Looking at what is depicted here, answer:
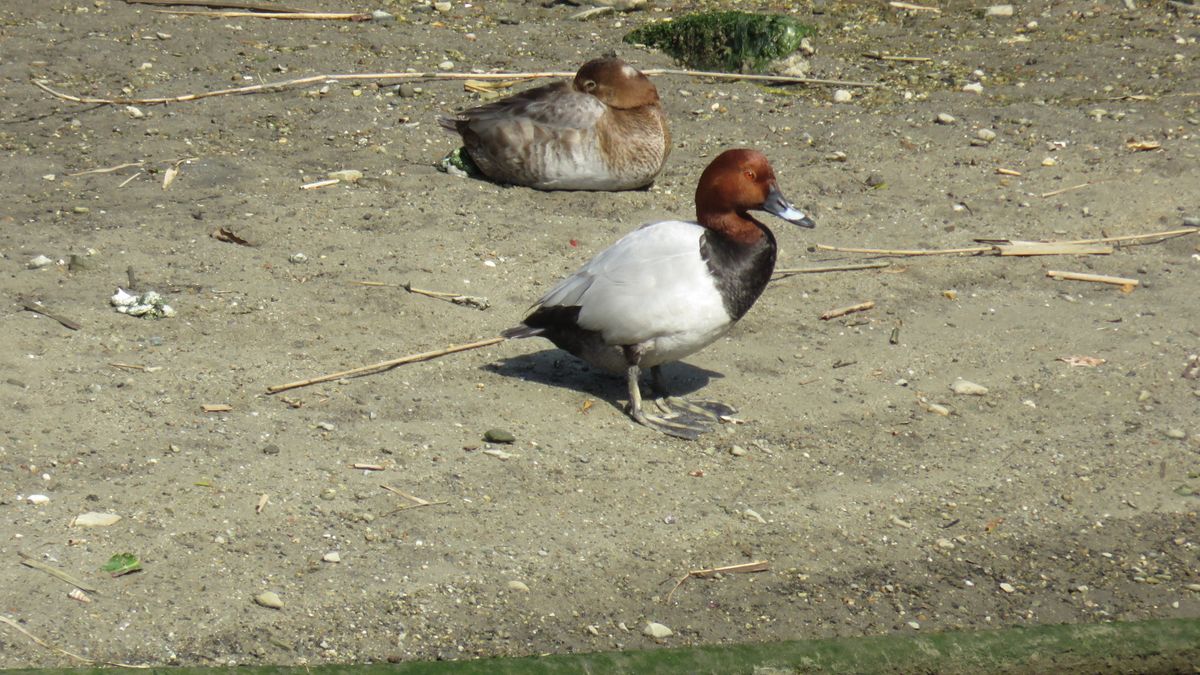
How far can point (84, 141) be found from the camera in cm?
705

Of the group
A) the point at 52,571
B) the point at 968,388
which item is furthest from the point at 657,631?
the point at 968,388

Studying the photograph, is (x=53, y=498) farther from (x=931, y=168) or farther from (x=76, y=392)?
(x=931, y=168)

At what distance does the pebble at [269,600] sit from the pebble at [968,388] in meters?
2.82

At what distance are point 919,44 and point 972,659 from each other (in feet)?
20.9

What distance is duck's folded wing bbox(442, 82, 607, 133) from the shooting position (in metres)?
6.97

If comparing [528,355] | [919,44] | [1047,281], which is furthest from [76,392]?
[919,44]

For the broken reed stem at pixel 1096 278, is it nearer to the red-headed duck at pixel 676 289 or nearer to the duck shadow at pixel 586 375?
the red-headed duck at pixel 676 289

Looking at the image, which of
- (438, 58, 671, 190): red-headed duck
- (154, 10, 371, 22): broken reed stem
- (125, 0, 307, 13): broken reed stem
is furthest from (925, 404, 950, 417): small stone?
(125, 0, 307, 13): broken reed stem

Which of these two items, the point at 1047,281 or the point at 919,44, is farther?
the point at 919,44

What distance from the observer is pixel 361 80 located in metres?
8.00

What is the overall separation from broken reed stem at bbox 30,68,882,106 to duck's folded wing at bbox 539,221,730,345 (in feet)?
11.5

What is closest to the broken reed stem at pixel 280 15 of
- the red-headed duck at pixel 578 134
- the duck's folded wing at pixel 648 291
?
the red-headed duck at pixel 578 134

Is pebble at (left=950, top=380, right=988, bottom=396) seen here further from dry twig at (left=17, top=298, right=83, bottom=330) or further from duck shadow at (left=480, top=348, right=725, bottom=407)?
dry twig at (left=17, top=298, right=83, bottom=330)

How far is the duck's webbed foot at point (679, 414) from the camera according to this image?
491cm
